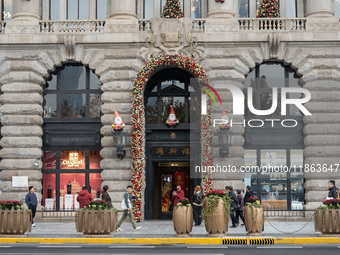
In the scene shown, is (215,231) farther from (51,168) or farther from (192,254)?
(51,168)

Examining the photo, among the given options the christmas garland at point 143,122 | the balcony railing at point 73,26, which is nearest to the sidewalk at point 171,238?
the christmas garland at point 143,122

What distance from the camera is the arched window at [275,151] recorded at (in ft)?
102

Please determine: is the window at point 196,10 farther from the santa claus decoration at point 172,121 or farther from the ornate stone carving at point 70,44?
the ornate stone carving at point 70,44

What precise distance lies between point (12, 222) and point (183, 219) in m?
5.99

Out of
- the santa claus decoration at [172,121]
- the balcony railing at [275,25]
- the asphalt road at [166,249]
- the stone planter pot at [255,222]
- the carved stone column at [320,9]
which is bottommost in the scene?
the asphalt road at [166,249]

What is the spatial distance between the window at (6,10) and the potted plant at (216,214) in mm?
15935

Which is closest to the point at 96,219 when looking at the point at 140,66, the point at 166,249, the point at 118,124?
the point at 166,249

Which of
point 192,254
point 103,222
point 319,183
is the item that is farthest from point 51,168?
point 192,254

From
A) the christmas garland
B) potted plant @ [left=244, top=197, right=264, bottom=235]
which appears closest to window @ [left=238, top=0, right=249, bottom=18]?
the christmas garland

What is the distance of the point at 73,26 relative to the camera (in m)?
31.7

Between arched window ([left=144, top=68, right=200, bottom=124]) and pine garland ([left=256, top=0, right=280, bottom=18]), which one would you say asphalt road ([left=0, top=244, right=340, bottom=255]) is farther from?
pine garland ([left=256, top=0, right=280, bottom=18])

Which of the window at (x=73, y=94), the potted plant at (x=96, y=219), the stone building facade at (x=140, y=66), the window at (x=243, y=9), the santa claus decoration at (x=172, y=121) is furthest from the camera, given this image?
the window at (x=243, y=9)

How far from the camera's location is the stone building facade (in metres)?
30.3

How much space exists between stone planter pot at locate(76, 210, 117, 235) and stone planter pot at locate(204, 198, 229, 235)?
11.3 feet
